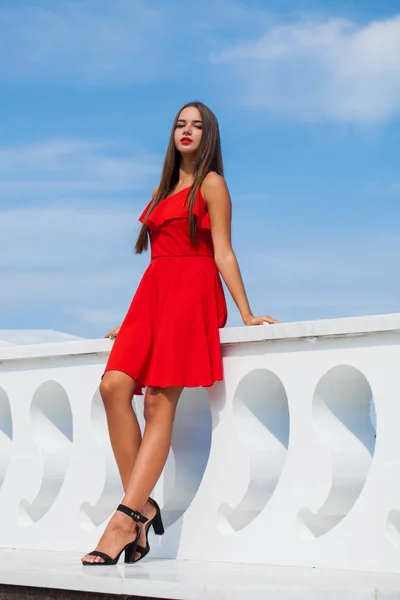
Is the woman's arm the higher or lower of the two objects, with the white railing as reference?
higher

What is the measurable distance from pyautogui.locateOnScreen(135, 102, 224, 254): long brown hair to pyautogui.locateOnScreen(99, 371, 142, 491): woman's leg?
557 mm

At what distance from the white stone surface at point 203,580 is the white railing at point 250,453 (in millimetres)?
127

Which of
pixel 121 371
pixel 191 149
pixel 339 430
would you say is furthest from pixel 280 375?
pixel 191 149

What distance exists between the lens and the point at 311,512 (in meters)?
3.35

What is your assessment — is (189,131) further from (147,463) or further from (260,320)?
(147,463)

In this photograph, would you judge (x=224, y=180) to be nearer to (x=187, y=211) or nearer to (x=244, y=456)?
(x=187, y=211)

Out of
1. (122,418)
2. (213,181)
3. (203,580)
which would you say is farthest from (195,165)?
(203,580)

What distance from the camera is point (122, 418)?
3680 millimetres

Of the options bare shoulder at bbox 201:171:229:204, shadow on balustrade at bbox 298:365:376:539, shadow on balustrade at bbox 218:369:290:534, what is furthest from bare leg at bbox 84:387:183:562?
bare shoulder at bbox 201:171:229:204

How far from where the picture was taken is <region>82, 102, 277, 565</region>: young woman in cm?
358

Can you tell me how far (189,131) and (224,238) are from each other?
444 millimetres

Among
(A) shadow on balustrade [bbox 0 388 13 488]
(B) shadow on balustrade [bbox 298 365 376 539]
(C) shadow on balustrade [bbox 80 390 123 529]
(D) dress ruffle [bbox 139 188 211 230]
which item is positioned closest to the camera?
A: (B) shadow on balustrade [bbox 298 365 376 539]

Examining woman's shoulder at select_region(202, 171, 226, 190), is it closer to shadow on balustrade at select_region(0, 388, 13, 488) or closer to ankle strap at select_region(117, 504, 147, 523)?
ankle strap at select_region(117, 504, 147, 523)

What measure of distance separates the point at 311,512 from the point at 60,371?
4.24ft
